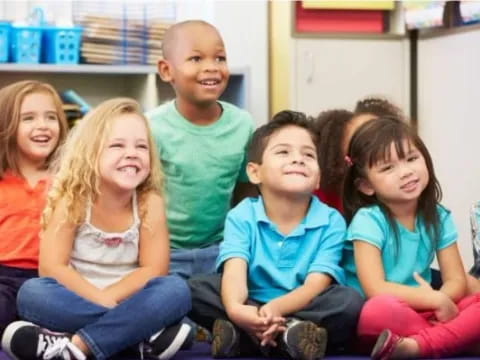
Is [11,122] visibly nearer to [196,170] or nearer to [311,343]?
[196,170]

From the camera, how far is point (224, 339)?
204 centimetres

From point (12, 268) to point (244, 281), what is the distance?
53 centimetres

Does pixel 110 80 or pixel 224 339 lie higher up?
pixel 110 80

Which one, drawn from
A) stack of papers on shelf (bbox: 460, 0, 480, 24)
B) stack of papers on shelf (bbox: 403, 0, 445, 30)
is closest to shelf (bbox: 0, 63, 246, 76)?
stack of papers on shelf (bbox: 403, 0, 445, 30)

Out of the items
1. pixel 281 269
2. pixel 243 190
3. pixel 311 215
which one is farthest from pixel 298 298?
pixel 243 190

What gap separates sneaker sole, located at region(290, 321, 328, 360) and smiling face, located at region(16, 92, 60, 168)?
0.77 m

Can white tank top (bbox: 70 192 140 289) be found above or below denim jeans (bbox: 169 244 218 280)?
above

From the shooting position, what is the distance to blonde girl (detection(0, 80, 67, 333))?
2.33 m

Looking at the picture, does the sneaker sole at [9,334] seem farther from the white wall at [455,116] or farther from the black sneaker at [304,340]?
the white wall at [455,116]

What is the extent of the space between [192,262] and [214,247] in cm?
7

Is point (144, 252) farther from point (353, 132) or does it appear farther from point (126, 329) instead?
point (353, 132)

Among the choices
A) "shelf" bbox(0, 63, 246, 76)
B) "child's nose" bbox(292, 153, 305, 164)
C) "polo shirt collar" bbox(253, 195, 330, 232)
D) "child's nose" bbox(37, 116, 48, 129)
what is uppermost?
"shelf" bbox(0, 63, 246, 76)

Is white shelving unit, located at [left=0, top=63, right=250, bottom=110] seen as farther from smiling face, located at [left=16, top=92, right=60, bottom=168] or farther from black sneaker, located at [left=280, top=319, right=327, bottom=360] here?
black sneaker, located at [left=280, top=319, right=327, bottom=360]

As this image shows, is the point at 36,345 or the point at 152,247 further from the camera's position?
the point at 152,247
